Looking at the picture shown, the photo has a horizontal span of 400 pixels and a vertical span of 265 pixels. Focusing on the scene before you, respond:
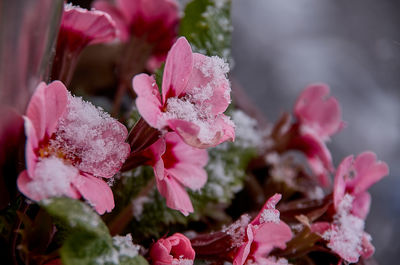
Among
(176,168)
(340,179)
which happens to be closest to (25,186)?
(176,168)

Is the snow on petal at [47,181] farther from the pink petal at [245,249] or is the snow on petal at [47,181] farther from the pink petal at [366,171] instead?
the pink petal at [366,171]

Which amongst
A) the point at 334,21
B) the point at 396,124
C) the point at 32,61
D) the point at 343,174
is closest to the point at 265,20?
the point at 334,21

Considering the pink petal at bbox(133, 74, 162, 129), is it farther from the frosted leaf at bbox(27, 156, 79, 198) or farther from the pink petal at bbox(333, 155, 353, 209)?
the pink petal at bbox(333, 155, 353, 209)

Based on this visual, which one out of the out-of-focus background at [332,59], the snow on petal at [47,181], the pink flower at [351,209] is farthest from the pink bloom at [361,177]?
the out-of-focus background at [332,59]

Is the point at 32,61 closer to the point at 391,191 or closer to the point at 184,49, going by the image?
the point at 184,49

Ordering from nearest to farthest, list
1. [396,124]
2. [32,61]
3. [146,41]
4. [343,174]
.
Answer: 1. [32,61]
2. [343,174]
3. [146,41]
4. [396,124]

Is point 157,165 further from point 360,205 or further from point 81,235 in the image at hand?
point 360,205
